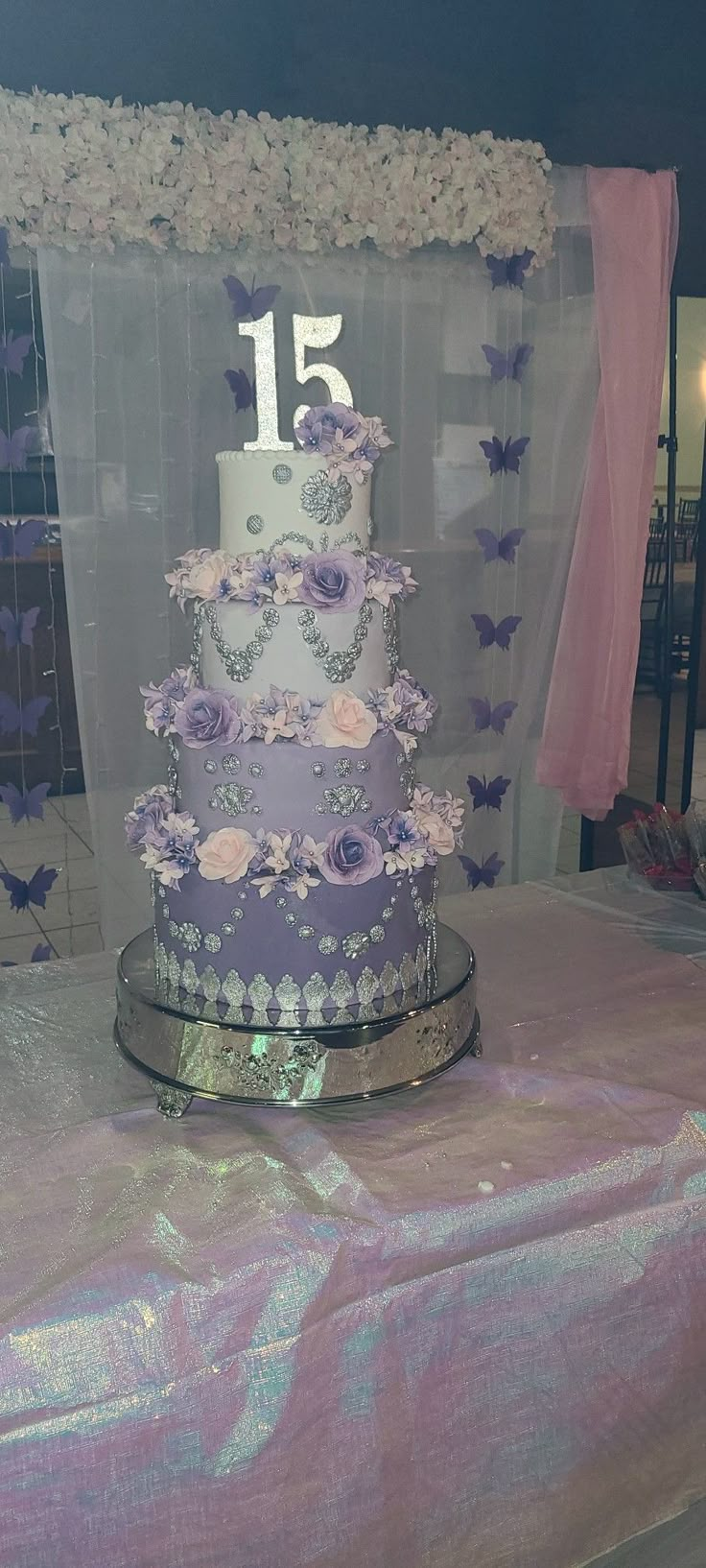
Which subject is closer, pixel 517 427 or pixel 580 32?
pixel 580 32

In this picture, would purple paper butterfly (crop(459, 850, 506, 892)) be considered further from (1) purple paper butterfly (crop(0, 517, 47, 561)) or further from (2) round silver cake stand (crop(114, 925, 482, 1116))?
(2) round silver cake stand (crop(114, 925, 482, 1116))

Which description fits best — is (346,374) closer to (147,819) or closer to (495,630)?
(495,630)

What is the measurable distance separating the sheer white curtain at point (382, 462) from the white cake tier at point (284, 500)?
1635 millimetres

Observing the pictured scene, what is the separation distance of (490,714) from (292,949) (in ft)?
6.73

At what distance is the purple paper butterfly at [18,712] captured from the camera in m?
2.82

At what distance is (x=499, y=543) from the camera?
10.1ft

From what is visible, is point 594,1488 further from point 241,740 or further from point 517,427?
point 517,427

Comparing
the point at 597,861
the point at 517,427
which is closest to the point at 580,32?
the point at 517,427

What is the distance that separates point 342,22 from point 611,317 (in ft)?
2.95

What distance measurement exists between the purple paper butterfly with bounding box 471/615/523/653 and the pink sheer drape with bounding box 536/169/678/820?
0.13 m

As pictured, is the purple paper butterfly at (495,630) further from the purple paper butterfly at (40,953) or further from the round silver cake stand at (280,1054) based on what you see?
the round silver cake stand at (280,1054)

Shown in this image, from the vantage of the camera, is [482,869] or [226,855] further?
[482,869]

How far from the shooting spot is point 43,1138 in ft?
3.86

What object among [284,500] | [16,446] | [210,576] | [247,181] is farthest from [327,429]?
[16,446]
